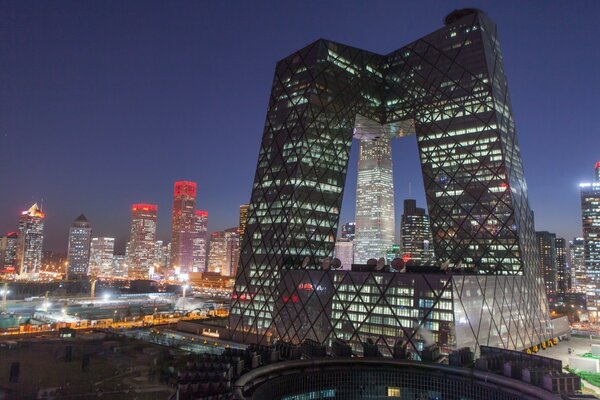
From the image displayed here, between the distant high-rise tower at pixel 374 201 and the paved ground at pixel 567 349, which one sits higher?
the distant high-rise tower at pixel 374 201

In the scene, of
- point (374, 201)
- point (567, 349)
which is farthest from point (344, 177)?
point (374, 201)

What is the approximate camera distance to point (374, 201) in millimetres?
175375

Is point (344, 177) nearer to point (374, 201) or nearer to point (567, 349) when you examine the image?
point (567, 349)

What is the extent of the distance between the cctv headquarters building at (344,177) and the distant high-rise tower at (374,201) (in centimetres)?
4991

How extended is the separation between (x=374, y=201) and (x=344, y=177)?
225 feet

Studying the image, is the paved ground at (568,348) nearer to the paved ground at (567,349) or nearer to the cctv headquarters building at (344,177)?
the paved ground at (567,349)

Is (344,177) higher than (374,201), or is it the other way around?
(374,201)

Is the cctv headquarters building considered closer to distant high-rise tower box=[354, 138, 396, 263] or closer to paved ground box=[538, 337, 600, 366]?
paved ground box=[538, 337, 600, 366]

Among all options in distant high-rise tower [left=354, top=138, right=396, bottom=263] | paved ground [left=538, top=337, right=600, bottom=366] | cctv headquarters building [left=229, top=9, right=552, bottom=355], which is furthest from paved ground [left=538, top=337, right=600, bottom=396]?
distant high-rise tower [left=354, top=138, right=396, bottom=263]

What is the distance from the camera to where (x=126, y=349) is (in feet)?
229

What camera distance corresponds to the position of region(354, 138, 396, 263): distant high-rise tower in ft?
551

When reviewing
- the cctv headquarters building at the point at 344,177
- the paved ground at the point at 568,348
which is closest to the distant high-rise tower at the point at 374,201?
the cctv headquarters building at the point at 344,177

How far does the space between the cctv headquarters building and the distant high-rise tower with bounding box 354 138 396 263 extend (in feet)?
164

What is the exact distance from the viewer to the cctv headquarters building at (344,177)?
82375 millimetres
